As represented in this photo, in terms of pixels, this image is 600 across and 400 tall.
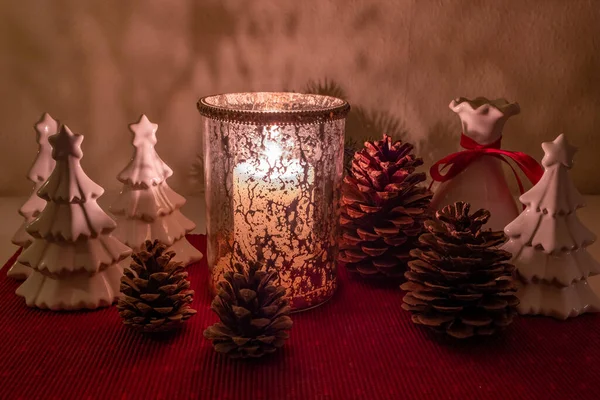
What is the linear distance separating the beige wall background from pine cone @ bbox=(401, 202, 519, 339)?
459 mm

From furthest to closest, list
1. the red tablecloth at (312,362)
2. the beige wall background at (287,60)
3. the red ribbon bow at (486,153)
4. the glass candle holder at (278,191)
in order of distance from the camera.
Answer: the beige wall background at (287,60), the red ribbon bow at (486,153), the glass candle holder at (278,191), the red tablecloth at (312,362)

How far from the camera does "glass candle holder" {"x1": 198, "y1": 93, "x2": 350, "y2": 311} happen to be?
2.37ft

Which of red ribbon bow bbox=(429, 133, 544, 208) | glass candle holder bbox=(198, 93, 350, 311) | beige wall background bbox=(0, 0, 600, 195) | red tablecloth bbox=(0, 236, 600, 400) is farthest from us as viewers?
beige wall background bbox=(0, 0, 600, 195)

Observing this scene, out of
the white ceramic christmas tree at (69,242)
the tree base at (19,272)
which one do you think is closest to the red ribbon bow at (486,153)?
the white ceramic christmas tree at (69,242)

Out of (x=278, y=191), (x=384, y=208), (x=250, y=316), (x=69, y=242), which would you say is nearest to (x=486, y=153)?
(x=384, y=208)

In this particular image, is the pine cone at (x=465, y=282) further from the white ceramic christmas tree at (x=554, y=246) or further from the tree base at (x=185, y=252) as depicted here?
the tree base at (x=185, y=252)

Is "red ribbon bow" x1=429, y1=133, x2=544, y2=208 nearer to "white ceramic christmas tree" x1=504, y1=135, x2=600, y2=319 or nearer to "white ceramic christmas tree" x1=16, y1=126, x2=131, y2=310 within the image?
"white ceramic christmas tree" x1=504, y1=135, x2=600, y2=319

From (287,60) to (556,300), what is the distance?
1.91 ft

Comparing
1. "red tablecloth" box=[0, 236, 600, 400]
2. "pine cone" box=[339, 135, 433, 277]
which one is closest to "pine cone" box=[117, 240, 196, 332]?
"red tablecloth" box=[0, 236, 600, 400]

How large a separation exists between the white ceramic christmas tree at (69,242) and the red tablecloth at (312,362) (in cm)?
2

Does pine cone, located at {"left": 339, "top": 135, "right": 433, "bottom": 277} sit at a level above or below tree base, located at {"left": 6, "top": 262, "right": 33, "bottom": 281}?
above

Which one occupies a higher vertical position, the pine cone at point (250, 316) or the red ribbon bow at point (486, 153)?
the red ribbon bow at point (486, 153)

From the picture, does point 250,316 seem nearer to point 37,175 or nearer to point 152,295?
point 152,295

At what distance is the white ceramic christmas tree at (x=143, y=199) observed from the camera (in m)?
0.84
